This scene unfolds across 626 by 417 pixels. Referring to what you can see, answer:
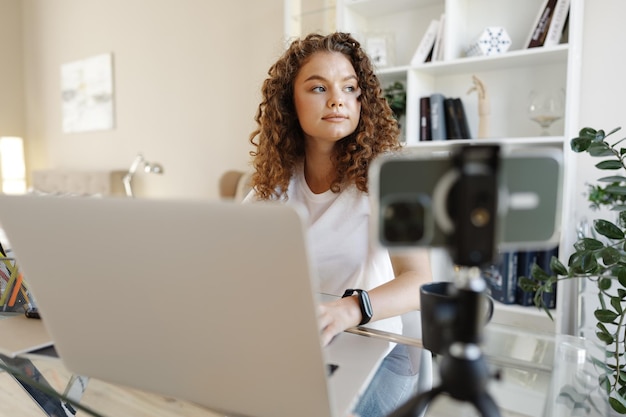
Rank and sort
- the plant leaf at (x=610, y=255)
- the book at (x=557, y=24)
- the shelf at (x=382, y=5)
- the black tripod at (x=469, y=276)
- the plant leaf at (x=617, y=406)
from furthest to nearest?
the shelf at (x=382, y=5)
the book at (x=557, y=24)
the plant leaf at (x=610, y=255)
the plant leaf at (x=617, y=406)
the black tripod at (x=469, y=276)

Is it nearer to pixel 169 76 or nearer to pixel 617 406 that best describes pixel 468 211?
pixel 617 406

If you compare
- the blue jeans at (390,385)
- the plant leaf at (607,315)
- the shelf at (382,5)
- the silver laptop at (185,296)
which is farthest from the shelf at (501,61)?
the silver laptop at (185,296)

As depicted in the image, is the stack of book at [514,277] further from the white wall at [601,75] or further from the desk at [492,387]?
the desk at [492,387]

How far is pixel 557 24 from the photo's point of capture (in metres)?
1.86

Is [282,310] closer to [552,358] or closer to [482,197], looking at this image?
[482,197]

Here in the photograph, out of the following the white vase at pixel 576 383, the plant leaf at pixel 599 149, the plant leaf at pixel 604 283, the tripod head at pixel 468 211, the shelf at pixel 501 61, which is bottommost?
the white vase at pixel 576 383

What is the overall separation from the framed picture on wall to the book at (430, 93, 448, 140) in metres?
3.10

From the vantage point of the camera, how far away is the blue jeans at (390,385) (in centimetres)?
63

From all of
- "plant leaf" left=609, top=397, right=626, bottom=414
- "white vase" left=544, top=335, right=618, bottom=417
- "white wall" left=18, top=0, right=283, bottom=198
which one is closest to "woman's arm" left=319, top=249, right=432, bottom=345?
"white vase" left=544, top=335, right=618, bottom=417

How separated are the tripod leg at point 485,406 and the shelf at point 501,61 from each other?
184cm

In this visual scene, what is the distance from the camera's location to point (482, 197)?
34 cm

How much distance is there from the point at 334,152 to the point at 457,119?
118 centimetres

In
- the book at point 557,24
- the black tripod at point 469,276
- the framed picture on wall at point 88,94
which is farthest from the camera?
the framed picture on wall at point 88,94

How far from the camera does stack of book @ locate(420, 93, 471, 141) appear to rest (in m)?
2.15
